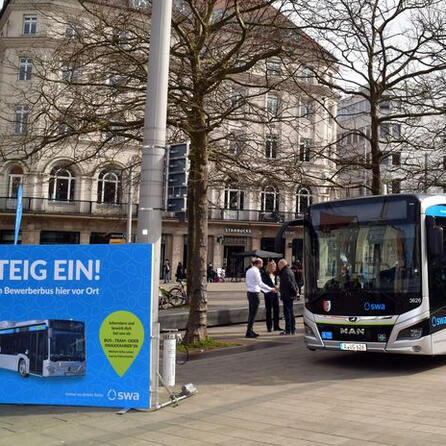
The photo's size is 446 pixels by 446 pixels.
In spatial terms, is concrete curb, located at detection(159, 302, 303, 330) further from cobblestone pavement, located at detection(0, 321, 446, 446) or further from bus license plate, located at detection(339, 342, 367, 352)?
bus license plate, located at detection(339, 342, 367, 352)

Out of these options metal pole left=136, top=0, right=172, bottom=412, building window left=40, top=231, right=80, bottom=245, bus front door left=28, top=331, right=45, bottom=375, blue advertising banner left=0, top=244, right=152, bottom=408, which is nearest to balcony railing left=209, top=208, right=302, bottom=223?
building window left=40, top=231, right=80, bottom=245

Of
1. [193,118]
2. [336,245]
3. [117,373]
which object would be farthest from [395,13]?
[117,373]

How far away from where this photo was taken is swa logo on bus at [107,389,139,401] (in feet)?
23.5

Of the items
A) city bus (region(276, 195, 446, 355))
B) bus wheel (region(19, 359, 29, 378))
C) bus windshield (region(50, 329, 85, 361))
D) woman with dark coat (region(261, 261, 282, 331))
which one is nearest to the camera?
bus windshield (region(50, 329, 85, 361))

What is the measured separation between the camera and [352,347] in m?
10.2

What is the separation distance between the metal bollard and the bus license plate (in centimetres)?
341

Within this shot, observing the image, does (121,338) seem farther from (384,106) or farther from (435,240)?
(384,106)

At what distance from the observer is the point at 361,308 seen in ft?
33.6

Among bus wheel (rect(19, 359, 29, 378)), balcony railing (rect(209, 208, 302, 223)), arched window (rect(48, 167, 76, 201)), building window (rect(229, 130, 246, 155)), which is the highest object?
arched window (rect(48, 167, 76, 201))

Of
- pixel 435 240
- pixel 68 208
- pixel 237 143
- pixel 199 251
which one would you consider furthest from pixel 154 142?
pixel 68 208

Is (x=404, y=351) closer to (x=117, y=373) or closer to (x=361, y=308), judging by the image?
(x=361, y=308)

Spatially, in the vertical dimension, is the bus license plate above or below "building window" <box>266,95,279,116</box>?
below

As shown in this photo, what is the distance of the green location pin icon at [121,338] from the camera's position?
7176 mm

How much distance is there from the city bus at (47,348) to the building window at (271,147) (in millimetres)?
9822
